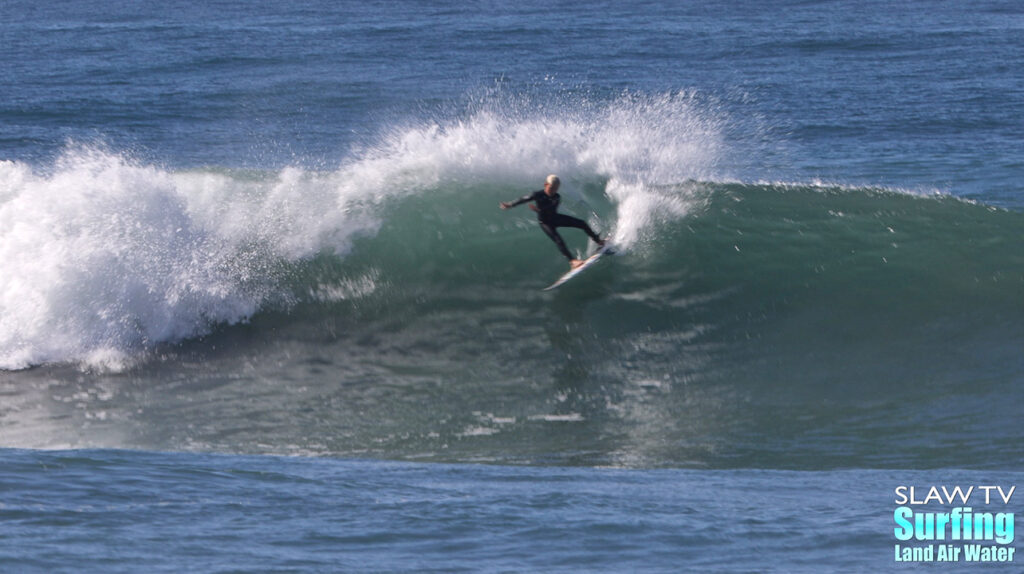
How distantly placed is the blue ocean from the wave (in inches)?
1.4

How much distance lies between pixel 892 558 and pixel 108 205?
28.3 feet

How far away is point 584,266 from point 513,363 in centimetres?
137

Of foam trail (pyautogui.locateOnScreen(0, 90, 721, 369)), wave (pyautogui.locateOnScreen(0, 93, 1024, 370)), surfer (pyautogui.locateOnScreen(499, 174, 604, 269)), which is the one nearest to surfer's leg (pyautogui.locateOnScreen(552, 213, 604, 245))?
surfer (pyautogui.locateOnScreen(499, 174, 604, 269))

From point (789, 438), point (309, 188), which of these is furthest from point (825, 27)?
point (789, 438)

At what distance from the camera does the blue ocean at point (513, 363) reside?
5.60 meters

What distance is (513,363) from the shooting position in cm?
963

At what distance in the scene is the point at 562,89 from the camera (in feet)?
80.5

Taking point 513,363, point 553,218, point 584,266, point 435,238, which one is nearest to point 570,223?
point 553,218

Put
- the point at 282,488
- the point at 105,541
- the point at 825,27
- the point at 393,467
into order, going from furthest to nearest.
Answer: the point at 825,27 → the point at 393,467 → the point at 282,488 → the point at 105,541

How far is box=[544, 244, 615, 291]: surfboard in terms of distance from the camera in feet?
34.4

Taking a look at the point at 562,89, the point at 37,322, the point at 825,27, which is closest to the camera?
the point at 37,322

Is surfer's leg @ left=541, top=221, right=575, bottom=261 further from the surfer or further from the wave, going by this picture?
the wave

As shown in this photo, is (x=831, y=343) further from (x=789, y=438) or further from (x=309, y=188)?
(x=309, y=188)

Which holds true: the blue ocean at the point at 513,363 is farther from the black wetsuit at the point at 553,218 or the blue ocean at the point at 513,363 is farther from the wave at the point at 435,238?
the black wetsuit at the point at 553,218
